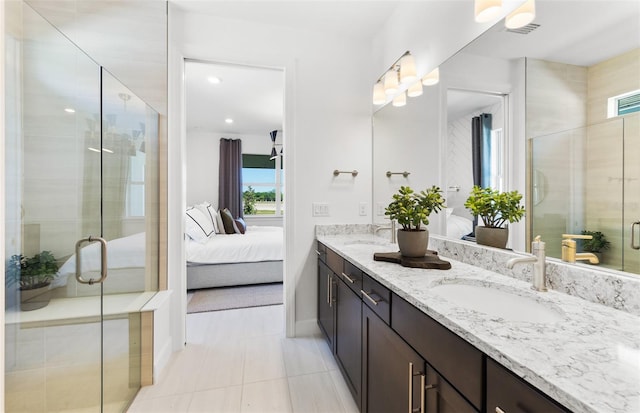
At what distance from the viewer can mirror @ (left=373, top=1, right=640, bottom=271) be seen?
0.92 metres

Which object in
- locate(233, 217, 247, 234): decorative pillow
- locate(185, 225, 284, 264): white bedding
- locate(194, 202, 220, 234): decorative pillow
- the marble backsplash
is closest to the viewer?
the marble backsplash

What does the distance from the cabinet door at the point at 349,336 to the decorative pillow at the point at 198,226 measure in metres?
2.45

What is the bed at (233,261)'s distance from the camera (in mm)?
3469

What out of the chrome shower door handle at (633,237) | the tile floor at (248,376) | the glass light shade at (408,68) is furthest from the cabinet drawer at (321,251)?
the chrome shower door handle at (633,237)

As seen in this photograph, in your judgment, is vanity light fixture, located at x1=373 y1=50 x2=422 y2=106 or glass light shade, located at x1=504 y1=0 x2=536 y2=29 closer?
glass light shade, located at x1=504 y1=0 x2=536 y2=29

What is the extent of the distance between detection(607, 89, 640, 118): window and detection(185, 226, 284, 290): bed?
3.02 m

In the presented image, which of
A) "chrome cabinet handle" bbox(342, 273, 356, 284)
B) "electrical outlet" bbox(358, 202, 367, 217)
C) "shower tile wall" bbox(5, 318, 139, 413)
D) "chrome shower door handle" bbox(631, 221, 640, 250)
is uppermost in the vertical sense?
"electrical outlet" bbox(358, 202, 367, 217)

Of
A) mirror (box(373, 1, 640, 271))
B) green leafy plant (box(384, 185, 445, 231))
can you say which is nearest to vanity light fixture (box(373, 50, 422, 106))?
mirror (box(373, 1, 640, 271))

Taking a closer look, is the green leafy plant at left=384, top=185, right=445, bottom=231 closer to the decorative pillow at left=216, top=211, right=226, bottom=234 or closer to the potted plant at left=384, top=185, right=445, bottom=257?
the potted plant at left=384, top=185, right=445, bottom=257

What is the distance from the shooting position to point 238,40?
90.7 inches

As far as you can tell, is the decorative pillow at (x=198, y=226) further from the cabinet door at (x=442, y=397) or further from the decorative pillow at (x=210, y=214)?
the cabinet door at (x=442, y=397)

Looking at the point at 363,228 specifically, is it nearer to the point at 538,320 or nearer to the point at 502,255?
the point at 502,255

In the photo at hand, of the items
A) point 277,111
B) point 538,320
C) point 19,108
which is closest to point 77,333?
point 19,108

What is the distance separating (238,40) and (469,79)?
1.79m
